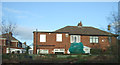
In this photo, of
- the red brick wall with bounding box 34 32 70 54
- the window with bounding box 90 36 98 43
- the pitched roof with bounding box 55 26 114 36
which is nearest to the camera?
the red brick wall with bounding box 34 32 70 54

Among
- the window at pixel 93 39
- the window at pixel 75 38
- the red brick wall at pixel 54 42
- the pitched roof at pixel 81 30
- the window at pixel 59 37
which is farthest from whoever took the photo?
the pitched roof at pixel 81 30

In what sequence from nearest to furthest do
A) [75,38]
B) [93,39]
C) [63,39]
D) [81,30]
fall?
[63,39] → [75,38] → [93,39] → [81,30]

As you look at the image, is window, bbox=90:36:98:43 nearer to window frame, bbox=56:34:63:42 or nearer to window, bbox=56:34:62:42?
window frame, bbox=56:34:63:42

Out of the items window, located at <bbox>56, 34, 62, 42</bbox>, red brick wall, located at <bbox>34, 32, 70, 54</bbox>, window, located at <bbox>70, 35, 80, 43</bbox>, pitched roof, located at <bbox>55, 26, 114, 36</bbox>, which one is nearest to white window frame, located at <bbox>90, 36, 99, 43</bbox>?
pitched roof, located at <bbox>55, 26, 114, 36</bbox>

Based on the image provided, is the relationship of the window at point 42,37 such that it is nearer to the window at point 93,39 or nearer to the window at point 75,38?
the window at point 75,38

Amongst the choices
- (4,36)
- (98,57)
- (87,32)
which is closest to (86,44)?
(87,32)

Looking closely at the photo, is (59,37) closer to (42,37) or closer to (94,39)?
(42,37)

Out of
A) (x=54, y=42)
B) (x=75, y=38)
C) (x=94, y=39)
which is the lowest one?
(x=54, y=42)

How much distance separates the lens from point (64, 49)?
41.1m

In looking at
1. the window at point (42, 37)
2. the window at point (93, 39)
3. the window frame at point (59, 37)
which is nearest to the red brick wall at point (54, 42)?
the window frame at point (59, 37)

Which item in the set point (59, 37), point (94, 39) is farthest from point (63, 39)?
point (94, 39)

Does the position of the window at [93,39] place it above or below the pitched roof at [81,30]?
below

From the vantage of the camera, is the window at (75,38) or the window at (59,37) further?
the window at (75,38)

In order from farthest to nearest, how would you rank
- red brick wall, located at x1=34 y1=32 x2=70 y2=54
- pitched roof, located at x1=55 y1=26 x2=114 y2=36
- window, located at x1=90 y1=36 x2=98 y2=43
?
pitched roof, located at x1=55 y1=26 x2=114 y2=36 < window, located at x1=90 y1=36 x2=98 y2=43 < red brick wall, located at x1=34 y1=32 x2=70 y2=54
